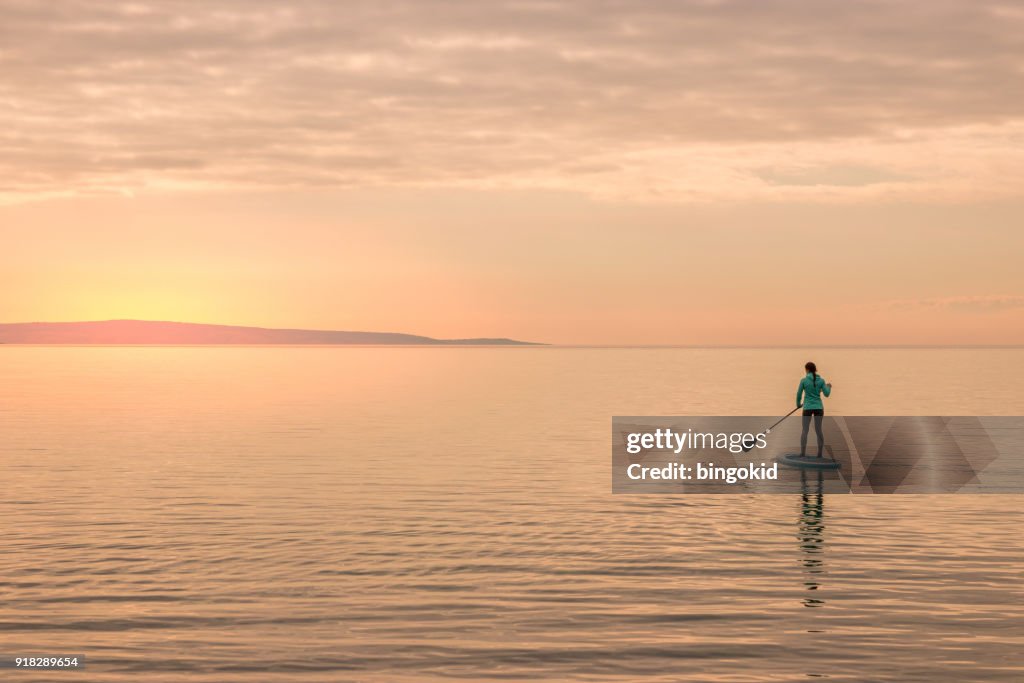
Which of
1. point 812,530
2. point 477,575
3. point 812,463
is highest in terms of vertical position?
point 812,463

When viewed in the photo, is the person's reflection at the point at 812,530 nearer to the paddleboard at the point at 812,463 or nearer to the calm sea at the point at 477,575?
the calm sea at the point at 477,575

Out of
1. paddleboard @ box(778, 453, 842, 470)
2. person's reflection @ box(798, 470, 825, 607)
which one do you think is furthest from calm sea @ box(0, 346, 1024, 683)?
paddleboard @ box(778, 453, 842, 470)

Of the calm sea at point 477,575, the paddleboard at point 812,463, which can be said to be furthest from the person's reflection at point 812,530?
the paddleboard at point 812,463

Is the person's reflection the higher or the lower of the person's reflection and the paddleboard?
the lower

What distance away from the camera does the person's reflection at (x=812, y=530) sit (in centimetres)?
1946

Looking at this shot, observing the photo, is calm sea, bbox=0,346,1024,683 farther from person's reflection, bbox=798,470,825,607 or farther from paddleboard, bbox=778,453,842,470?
paddleboard, bbox=778,453,842,470

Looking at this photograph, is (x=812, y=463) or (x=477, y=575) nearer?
(x=477, y=575)

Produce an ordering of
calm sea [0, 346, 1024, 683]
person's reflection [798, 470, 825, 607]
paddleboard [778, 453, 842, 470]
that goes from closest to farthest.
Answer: calm sea [0, 346, 1024, 683] < person's reflection [798, 470, 825, 607] < paddleboard [778, 453, 842, 470]

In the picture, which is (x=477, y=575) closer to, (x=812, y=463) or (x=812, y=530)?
(x=812, y=530)

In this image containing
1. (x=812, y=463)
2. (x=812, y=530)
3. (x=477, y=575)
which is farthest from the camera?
(x=812, y=463)

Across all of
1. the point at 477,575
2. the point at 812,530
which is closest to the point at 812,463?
the point at 812,530

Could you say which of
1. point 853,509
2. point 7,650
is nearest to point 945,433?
point 853,509

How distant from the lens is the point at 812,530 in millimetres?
24734

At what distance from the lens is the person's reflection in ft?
63.8
